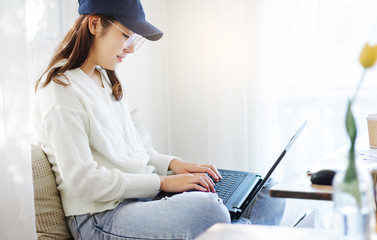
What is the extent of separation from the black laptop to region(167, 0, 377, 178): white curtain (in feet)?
3.10

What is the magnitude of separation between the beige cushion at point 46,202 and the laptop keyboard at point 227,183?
1.58ft

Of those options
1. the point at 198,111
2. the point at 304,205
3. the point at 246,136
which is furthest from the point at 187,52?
the point at 304,205

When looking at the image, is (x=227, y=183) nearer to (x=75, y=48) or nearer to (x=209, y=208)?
(x=209, y=208)

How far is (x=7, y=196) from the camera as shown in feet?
4.64

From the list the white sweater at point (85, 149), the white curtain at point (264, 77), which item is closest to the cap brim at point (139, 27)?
the white sweater at point (85, 149)

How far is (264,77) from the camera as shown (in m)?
2.69

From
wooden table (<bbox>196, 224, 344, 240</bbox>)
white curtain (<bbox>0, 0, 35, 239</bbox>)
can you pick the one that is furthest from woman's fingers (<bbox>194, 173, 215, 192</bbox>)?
wooden table (<bbox>196, 224, 344, 240</bbox>)

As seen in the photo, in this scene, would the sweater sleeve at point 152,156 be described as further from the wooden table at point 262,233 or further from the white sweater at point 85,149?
the wooden table at point 262,233

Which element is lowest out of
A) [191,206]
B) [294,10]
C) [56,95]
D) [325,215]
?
[325,215]

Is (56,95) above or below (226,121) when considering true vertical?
above

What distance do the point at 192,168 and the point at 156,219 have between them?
46 centimetres

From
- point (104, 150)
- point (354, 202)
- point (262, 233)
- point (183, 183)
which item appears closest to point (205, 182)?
point (183, 183)

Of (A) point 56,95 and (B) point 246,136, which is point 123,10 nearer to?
(A) point 56,95

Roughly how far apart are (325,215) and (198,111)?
90cm
